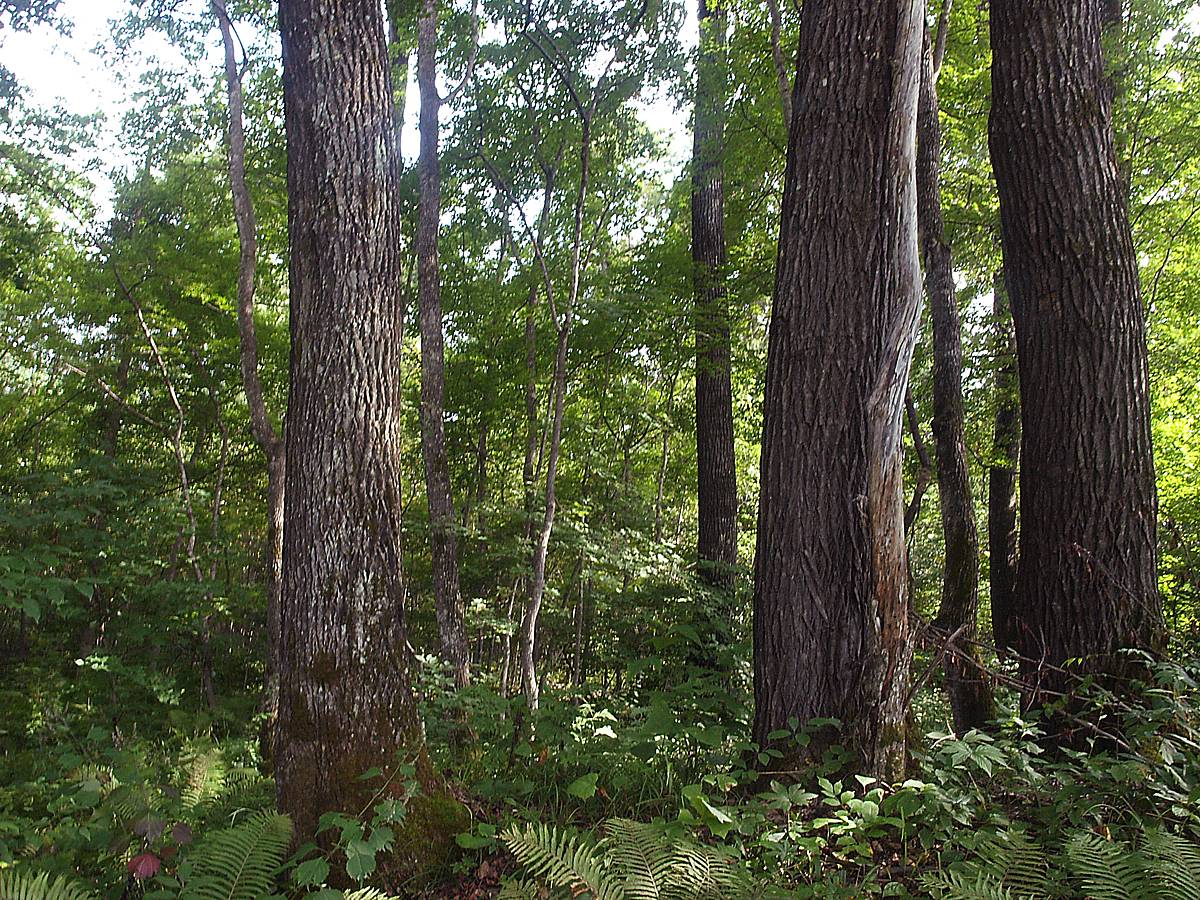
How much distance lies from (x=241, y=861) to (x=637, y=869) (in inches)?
46.7

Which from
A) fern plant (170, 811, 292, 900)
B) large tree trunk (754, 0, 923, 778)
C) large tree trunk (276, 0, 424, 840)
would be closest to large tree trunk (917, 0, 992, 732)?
large tree trunk (754, 0, 923, 778)

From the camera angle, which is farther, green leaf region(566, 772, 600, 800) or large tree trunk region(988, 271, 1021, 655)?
large tree trunk region(988, 271, 1021, 655)

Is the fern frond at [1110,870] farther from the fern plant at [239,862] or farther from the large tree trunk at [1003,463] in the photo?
the large tree trunk at [1003,463]

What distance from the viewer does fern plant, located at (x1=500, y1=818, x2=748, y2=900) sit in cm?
190

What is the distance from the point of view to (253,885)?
7.00 feet

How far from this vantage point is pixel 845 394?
3.15 metres

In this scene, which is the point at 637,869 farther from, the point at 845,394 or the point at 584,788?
the point at 845,394

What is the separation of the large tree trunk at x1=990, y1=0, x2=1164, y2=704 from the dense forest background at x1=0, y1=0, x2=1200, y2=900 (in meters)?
0.03

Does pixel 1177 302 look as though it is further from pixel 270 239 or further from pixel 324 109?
pixel 270 239

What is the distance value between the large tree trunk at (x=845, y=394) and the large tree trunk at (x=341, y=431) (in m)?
1.66

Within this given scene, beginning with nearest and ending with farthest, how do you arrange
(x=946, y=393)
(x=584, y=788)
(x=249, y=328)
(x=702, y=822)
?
1. (x=702, y=822)
2. (x=584, y=788)
3. (x=946, y=393)
4. (x=249, y=328)

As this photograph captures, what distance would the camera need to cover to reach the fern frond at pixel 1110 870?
1.78 meters

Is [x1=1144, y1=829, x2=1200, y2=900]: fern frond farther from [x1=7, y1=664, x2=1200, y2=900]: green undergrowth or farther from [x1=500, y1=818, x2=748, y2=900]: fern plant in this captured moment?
[x1=500, y1=818, x2=748, y2=900]: fern plant

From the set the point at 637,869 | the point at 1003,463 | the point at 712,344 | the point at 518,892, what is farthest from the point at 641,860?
the point at 1003,463
